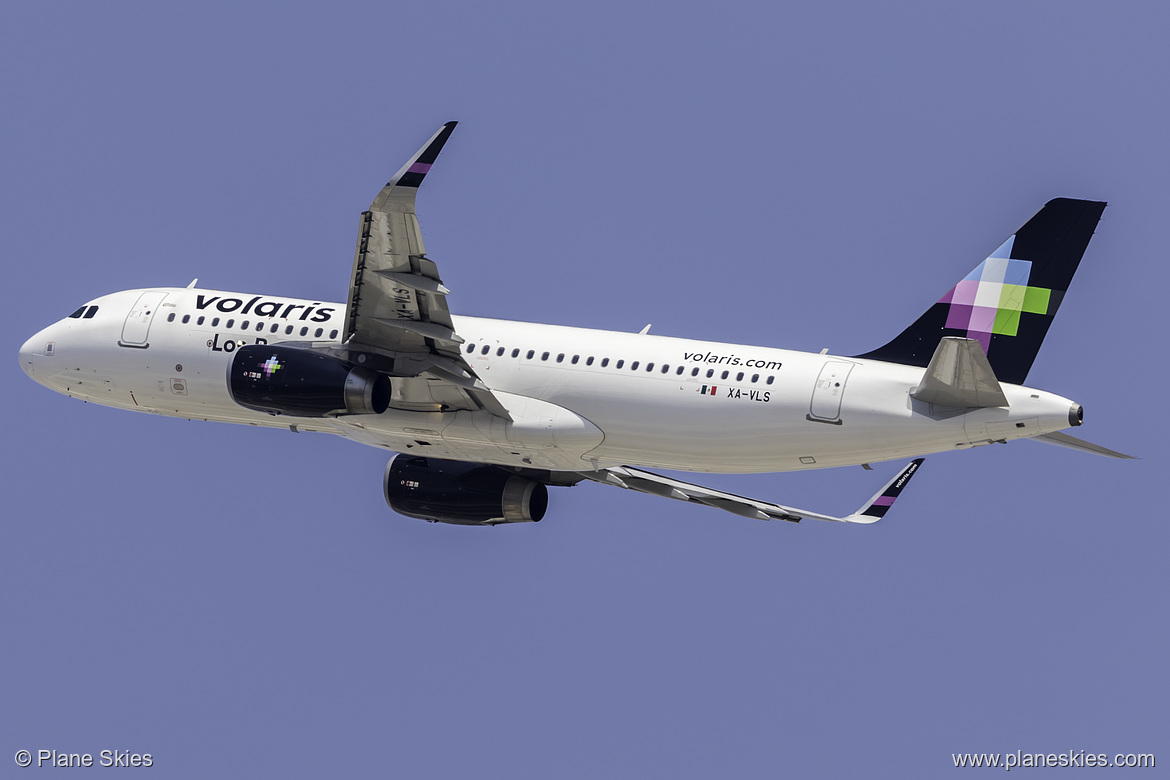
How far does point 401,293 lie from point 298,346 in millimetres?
2835

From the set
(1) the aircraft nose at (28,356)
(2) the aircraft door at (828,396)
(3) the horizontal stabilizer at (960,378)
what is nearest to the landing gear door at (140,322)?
(1) the aircraft nose at (28,356)

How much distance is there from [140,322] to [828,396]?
16004 millimetres

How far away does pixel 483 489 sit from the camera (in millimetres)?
40562

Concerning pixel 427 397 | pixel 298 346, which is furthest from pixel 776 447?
pixel 298 346

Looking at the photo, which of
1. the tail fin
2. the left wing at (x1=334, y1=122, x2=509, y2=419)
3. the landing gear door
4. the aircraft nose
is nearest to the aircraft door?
the tail fin

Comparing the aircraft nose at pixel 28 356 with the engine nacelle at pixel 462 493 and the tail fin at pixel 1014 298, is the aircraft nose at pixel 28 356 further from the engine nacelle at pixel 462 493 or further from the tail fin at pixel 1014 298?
the tail fin at pixel 1014 298

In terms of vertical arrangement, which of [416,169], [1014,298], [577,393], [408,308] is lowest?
[577,393]

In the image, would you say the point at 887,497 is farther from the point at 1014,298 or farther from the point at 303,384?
the point at 303,384

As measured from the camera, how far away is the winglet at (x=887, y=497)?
4150 cm

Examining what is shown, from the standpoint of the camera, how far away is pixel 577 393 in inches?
1449

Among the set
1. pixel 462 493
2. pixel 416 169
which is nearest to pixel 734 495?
pixel 462 493

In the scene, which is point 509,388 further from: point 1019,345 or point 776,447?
point 1019,345

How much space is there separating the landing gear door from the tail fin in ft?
53.5

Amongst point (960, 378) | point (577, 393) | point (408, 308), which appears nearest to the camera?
point (960, 378)
